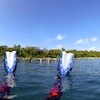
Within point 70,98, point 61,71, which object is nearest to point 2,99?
point 70,98

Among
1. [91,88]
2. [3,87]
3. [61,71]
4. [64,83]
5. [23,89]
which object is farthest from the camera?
[61,71]

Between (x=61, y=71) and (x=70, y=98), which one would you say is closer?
(x=70, y=98)

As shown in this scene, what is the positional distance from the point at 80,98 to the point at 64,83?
8647 millimetres

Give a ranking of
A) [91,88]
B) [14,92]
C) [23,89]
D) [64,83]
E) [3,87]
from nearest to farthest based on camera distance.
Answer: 1. [3,87]
2. [14,92]
3. [23,89]
4. [91,88]
5. [64,83]

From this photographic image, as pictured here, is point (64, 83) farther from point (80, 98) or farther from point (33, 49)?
point (33, 49)

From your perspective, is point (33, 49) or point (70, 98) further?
point (33, 49)

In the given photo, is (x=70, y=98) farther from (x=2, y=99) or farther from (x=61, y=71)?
(x=61, y=71)

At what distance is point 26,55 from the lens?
157625mm

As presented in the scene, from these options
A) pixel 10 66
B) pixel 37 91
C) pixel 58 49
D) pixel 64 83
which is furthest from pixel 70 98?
pixel 58 49

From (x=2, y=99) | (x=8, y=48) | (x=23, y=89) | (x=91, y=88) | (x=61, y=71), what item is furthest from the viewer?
(x=8, y=48)

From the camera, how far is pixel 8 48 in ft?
517

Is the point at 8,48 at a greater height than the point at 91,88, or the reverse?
the point at 8,48

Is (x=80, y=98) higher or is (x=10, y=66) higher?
(x=10, y=66)

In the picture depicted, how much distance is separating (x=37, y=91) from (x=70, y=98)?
4.41 meters
